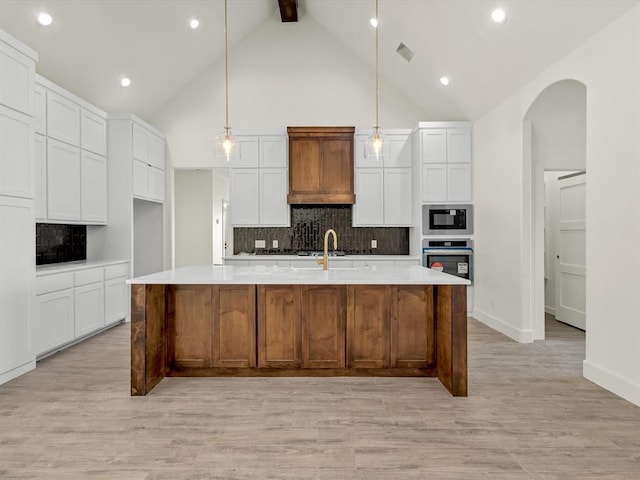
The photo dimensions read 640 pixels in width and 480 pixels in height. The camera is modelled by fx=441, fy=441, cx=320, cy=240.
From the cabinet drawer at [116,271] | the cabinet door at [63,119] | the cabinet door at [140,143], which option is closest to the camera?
the cabinet door at [63,119]

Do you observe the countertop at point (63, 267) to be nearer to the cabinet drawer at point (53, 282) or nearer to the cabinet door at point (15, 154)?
the cabinet drawer at point (53, 282)

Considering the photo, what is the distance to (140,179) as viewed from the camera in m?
5.93

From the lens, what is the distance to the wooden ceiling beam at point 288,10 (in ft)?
20.6

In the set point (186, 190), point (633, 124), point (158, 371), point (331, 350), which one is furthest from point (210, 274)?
point (186, 190)

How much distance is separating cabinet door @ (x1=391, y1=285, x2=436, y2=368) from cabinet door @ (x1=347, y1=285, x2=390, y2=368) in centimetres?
7

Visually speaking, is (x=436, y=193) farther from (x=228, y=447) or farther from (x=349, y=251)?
(x=228, y=447)

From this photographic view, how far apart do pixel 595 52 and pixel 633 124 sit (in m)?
0.80

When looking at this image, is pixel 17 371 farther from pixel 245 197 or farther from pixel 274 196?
pixel 274 196

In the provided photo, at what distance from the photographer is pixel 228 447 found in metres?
2.40

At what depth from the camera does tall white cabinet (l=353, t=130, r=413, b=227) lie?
21.1 ft

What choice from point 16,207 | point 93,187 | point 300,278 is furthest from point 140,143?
point 300,278

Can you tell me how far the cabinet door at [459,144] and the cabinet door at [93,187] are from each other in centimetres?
454

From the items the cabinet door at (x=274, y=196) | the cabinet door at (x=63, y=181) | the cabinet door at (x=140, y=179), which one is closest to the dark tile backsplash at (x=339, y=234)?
the cabinet door at (x=274, y=196)

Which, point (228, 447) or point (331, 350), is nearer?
point (228, 447)
